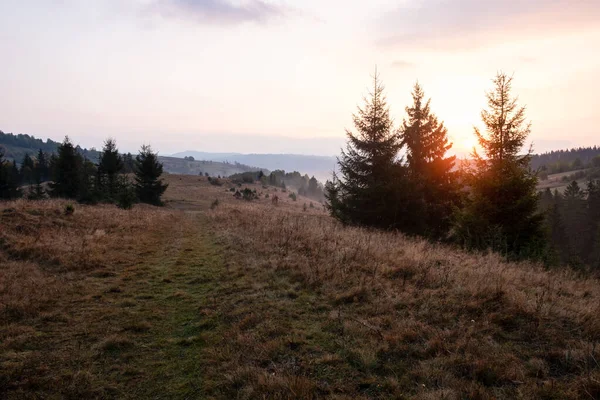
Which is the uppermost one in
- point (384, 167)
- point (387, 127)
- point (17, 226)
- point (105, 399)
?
point (387, 127)

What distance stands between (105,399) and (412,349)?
13.6 ft

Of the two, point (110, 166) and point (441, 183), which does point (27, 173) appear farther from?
point (441, 183)

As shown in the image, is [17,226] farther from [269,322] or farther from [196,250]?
[269,322]

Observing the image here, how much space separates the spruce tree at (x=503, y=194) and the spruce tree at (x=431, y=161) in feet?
14.6

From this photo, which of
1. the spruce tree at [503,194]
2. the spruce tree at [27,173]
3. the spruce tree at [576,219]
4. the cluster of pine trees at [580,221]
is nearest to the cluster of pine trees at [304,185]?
the spruce tree at [27,173]

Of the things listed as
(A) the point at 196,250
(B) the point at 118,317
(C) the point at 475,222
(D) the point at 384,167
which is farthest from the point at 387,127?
(B) the point at 118,317

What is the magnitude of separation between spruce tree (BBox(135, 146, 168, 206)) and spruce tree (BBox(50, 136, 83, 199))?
6079mm

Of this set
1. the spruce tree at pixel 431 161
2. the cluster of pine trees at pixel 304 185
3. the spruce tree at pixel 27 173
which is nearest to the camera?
the spruce tree at pixel 431 161

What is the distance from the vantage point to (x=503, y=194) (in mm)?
15664

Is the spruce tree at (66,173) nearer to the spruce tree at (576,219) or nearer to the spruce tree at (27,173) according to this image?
the spruce tree at (27,173)

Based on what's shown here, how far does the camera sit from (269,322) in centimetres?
577

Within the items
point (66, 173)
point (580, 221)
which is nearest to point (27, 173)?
point (66, 173)

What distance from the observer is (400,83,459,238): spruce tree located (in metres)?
22.0

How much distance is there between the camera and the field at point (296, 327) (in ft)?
13.3
